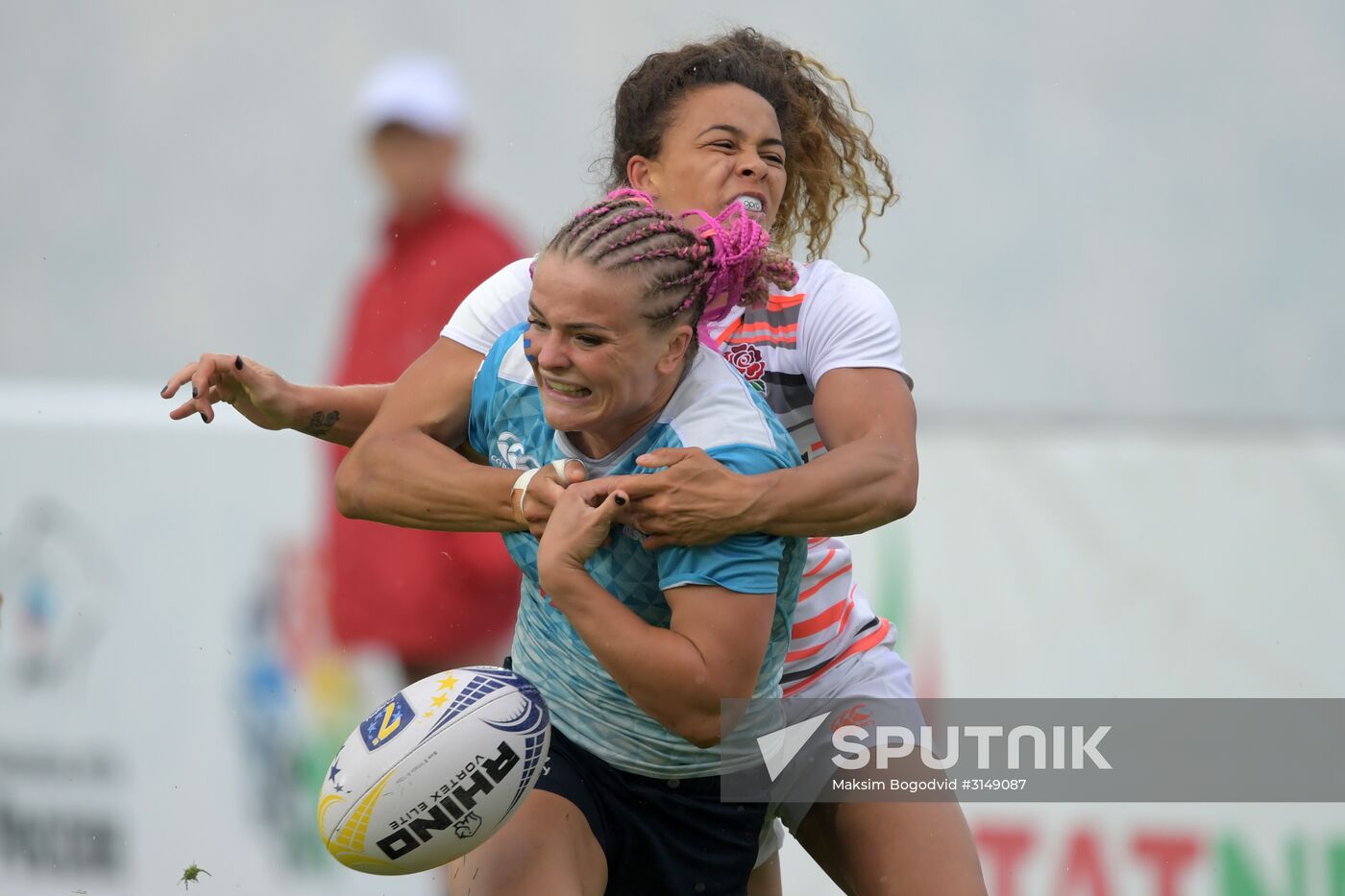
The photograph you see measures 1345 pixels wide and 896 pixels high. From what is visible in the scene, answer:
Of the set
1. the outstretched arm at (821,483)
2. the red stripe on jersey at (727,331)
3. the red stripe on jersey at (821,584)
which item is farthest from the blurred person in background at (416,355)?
the outstretched arm at (821,483)

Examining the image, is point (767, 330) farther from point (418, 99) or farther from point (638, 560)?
point (418, 99)

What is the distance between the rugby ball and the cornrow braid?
2.40ft

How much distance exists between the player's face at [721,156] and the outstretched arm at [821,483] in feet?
1.46

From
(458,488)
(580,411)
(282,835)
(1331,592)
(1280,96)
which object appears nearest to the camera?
(580,411)

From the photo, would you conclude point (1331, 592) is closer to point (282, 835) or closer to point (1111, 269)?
point (1111, 269)

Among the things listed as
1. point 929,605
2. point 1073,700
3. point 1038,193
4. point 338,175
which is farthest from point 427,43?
point 1073,700

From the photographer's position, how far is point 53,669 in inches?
240

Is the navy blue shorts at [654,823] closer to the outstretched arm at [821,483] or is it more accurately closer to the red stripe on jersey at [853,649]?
the red stripe on jersey at [853,649]

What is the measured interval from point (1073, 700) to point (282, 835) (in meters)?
2.77

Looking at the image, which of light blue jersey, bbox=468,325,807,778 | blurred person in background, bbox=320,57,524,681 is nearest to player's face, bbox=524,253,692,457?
light blue jersey, bbox=468,325,807,778

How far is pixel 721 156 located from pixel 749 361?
43cm

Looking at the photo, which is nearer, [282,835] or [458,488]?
[458,488]

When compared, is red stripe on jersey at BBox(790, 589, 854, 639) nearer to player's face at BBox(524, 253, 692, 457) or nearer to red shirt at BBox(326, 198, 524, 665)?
player's face at BBox(524, 253, 692, 457)

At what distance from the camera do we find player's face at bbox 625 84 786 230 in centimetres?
330
